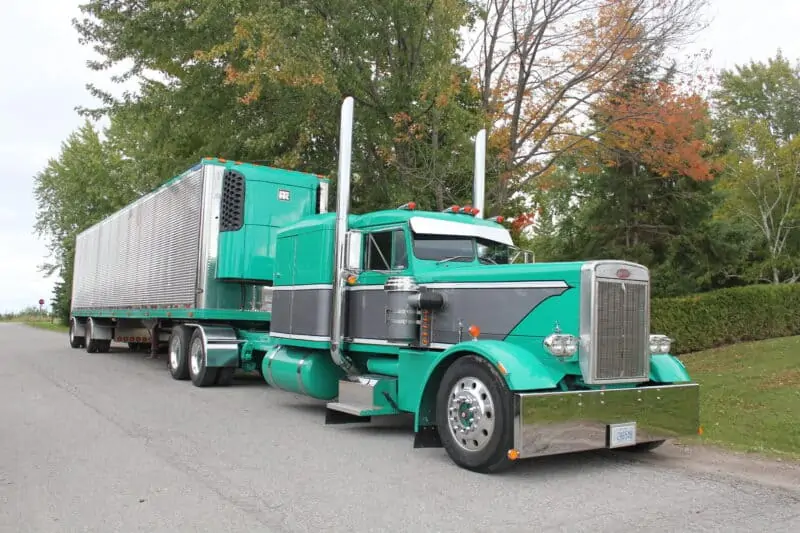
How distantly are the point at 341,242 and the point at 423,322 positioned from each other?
5.33 ft

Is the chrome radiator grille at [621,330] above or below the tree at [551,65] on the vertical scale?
below

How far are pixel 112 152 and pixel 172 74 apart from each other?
94.5 feet

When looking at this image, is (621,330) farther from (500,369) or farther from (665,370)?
(500,369)

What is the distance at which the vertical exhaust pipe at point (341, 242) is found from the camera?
8.73 m

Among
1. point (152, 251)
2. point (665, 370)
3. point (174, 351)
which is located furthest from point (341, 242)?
point (152, 251)

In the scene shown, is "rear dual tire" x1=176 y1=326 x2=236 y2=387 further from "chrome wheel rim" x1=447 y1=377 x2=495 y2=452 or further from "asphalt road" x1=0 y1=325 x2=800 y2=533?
"chrome wheel rim" x1=447 y1=377 x2=495 y2=452

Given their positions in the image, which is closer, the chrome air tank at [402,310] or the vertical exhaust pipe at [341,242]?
the chrome air tank at [402,310]

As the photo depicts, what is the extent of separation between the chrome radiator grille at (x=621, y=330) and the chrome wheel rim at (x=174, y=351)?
9.87 metres

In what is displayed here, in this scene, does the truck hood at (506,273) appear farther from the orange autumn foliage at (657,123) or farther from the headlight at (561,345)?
the orange autumn foliage at (657,123)

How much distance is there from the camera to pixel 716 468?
6781 millimetres

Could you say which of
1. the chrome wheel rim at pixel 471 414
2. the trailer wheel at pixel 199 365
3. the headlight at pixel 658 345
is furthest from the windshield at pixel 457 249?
the trailer wheel at pixel 199 365

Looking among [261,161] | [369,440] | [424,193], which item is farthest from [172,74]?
[369,440]

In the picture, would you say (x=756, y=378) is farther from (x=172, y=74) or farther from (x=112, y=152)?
(x=112, y=152)

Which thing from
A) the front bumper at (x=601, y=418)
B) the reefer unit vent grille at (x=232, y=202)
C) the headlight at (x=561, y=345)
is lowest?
the front bumper at (x=601, y=418)
